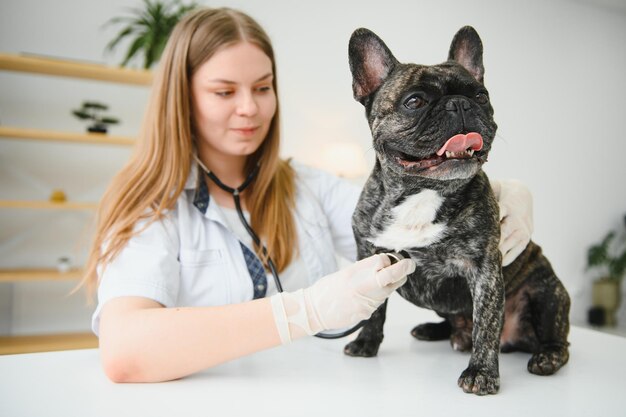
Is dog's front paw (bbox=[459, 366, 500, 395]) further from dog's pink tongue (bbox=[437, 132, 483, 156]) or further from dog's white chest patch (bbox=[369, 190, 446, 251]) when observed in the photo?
dog's pink tongue (bbox=[437, 132, 483, 156])

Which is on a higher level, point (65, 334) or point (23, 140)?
point (23, 140)

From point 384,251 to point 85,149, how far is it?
3.10 meters

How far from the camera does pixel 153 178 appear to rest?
1.30 meters

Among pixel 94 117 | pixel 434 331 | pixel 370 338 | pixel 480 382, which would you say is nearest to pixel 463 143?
pixel 480 382

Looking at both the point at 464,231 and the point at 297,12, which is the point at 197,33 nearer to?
the point at 464,231

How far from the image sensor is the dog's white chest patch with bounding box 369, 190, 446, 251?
2.87ft

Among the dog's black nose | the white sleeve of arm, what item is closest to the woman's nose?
the white sleeve of arm

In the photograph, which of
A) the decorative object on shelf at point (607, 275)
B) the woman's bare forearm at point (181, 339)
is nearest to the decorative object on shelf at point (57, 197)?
the woman's bare forearm at point (181, 339)

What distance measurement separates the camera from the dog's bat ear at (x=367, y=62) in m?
0.87

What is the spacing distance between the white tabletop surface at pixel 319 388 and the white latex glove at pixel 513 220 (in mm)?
227

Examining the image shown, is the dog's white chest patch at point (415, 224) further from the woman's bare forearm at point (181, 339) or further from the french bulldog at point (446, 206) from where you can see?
the woman's bare forearm at point (181, 339)

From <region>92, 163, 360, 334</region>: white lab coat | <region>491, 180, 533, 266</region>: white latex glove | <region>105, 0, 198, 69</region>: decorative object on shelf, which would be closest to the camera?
<region>491, 180, 533, 266</region>: white latex glove

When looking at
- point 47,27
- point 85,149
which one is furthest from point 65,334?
point 47,27

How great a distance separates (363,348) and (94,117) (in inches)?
110
